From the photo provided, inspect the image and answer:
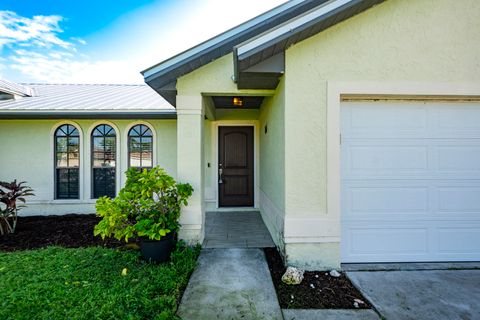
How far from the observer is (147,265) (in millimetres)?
3277

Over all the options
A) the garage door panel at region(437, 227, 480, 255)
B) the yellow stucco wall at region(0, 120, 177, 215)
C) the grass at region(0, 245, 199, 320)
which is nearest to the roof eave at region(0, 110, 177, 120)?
the yellow stucco wall at region(0, 120, 177, 215)

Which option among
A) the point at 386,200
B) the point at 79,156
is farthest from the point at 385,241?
the point at 79,156

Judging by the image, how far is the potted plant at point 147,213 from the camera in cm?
323

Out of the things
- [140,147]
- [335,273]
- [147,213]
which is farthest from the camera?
[140,147]

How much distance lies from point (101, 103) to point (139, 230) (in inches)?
181

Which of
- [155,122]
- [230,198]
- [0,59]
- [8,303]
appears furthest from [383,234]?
[0,59]

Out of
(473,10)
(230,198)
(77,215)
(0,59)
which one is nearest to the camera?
(473,10)

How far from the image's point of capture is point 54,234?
4.80 metres

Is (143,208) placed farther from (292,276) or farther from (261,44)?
(261,44)

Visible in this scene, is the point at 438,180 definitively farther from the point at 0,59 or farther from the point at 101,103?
the point at 0,59

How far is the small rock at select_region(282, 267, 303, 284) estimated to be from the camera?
287 cm

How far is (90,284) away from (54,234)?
2963 millimetres

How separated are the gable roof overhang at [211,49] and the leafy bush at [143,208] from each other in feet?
5.05

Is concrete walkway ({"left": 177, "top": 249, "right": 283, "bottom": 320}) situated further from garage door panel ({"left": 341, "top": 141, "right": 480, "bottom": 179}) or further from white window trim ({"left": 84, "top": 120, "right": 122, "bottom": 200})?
white window trim ({"left": 84, "top": 120, "right": 122, "bottom": 200})
